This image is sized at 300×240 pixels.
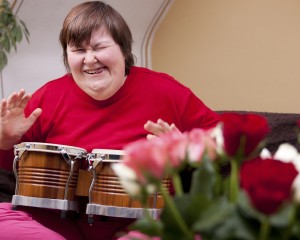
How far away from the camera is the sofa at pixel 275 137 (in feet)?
6.72

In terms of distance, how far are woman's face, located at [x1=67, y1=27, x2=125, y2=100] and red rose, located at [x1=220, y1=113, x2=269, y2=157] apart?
52.8 inches

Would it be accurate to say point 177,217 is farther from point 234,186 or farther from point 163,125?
point 163,125

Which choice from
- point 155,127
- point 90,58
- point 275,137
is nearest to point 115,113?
point 90,58

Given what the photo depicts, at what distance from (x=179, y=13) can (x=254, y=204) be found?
3341 millimetres

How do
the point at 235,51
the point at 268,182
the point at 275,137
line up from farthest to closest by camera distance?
the point at 235,51 → the point at 275,137 → the point at 268,182

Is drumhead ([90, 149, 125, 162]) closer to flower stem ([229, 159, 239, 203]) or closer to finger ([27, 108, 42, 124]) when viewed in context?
finger ([27, 108, 42, 124])

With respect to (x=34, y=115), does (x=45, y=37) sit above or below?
above

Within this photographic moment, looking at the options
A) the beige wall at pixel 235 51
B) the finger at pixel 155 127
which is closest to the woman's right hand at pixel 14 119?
the finger at pixel 155 127

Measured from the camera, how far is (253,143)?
1.99 ft

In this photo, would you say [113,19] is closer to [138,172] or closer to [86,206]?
[86,206]

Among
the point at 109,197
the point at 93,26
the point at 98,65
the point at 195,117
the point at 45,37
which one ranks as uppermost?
the point at 45,37

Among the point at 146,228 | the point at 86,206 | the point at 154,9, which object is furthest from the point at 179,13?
the point at 146,228

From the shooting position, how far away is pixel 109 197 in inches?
70.3

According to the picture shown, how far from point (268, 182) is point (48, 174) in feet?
4.44
